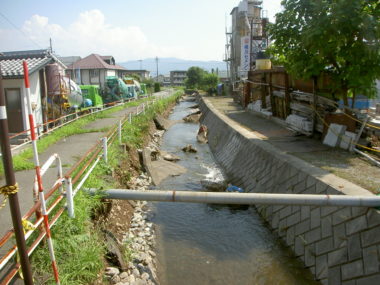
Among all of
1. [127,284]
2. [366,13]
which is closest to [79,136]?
[127,284]

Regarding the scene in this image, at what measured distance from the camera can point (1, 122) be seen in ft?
8.45

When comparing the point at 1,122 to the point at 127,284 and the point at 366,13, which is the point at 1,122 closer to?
the point at 127,284

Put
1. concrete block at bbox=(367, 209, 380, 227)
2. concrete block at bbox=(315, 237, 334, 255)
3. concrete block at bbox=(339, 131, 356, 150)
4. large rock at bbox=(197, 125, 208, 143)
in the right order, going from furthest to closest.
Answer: large rock at bbox=(197, 125, 208, 143) → concrete block at bbox=(339, 131, 356, 150) → concrete block at bbox=(315, 237, 334, 255) → concrete block at bbox=(367, 209, 380, 227)

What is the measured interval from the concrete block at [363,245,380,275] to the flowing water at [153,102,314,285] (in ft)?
4.79

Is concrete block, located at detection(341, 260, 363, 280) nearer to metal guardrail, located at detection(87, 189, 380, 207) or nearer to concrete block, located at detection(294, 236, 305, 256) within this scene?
metal guardrail, located at detection(87, 189, 380, 207)

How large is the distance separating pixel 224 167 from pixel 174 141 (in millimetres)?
7756

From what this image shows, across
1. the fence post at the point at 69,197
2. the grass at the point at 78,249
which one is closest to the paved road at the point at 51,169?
the grass at the point at 78,249

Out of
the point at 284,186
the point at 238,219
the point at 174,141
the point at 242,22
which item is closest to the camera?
the point at 284,186

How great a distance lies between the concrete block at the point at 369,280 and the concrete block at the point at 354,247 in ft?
1.33

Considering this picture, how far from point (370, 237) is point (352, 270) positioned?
26.2 inches

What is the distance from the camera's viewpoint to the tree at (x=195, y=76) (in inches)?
2953

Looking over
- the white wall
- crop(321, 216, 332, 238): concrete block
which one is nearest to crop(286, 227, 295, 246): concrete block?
crop(321, 216, 332, 238): concrete block

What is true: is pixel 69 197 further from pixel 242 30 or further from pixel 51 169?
pixel 242 30

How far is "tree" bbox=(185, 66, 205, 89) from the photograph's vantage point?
75000 mm
